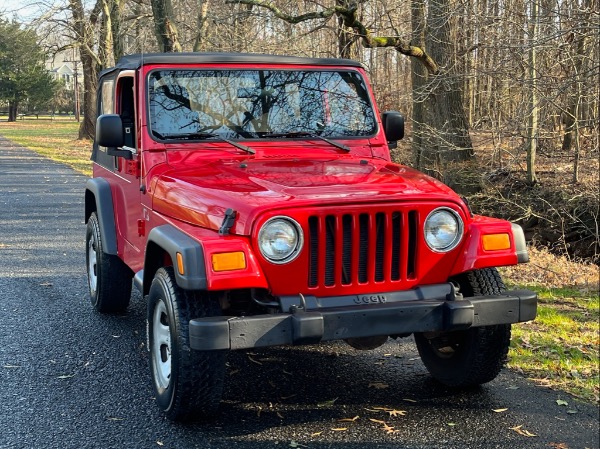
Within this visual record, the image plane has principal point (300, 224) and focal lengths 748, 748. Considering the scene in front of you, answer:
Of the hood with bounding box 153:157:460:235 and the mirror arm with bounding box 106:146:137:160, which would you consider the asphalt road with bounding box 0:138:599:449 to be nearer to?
the hood with bounding box 153:157:460:235

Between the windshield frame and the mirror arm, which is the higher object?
the windshield frame

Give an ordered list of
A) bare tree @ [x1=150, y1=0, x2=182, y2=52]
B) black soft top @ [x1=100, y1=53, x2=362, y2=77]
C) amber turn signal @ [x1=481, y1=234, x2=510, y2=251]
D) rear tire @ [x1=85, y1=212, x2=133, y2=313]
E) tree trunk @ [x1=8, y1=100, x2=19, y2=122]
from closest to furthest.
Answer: amber turn signal @ [x1=481, y1=234, x2=510, y2=251] → black soft top @ [x1=100, y1=53, x2=362, y2=77] → rear tire @ [x1=85, y1=212, x2=133, y2=313] → bare tree @ [x1=150, y1=0, x2=182, y2=52] → tree trunk @ [x1=8, y1=100, x2=19, y2=122]

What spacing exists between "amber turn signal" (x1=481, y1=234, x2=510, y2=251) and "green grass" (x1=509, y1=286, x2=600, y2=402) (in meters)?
1.11

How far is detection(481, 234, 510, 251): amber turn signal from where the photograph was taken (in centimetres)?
406

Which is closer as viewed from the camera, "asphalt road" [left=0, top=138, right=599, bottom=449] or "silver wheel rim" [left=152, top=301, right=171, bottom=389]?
"asphalt road" [left=0, top=138, right=599, bottom=449]

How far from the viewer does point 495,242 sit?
4.09 metres

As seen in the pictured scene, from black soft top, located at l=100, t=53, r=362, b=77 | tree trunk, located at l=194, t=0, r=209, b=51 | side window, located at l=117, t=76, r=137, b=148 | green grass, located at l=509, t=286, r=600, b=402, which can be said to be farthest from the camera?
tree trunk, located at l=194, t=0, r=209, b=51

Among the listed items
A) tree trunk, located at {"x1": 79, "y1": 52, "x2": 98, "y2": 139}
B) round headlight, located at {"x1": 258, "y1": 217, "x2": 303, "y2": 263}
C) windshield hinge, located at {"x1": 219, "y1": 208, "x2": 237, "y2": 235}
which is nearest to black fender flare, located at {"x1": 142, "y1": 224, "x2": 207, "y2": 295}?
windshield hinge, located at {"x1": 219, "y1": 208, "x2": 237, "y2": 235}

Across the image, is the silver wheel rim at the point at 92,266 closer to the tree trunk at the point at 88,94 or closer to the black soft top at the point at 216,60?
the black soft top at the point at 216,60

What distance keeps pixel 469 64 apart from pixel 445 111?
1.02 m

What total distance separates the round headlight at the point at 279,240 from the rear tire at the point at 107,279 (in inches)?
105

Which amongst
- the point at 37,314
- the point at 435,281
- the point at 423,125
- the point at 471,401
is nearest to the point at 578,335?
the point at 471,401

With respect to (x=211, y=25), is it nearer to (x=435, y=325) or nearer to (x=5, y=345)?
(x=5, y=345)

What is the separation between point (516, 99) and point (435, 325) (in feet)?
31.1
